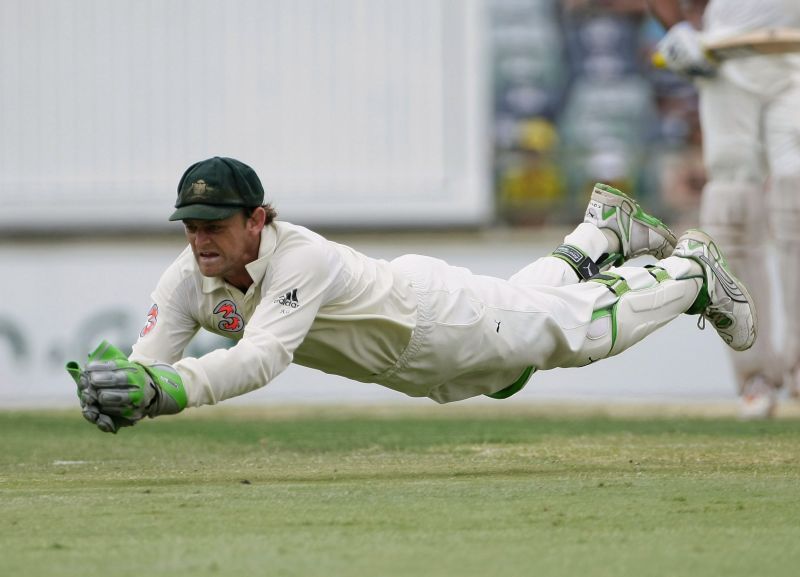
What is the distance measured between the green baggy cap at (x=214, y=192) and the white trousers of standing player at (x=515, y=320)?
717 millimetres

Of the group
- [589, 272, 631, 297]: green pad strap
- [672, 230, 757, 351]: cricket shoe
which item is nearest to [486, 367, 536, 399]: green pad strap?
[589, 272, 631, 297]: green pad strap

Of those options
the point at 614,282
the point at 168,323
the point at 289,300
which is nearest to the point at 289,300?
the point at 289,300

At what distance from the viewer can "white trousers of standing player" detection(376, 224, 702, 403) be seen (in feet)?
16.2

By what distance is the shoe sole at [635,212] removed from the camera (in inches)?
228

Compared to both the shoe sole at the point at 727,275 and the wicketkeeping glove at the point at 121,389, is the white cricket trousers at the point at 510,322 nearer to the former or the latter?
the shoe sole at the point at 727,275

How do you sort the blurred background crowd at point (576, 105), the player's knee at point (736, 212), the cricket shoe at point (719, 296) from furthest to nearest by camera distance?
the blurred background crowd at point (576, 105) → the player's knee at point (736, 212) → the cricket shoe at point (719, 296)

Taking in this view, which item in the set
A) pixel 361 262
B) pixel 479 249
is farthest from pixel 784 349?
pixel 361 262

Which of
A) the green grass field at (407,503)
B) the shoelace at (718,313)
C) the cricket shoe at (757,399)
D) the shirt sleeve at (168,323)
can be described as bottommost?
the cricket shoe at (757,399)

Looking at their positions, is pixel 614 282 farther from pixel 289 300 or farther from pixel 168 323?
pixel 168 323

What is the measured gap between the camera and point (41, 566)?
3316mm

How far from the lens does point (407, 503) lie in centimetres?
419

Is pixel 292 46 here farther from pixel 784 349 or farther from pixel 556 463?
pixel 556 463

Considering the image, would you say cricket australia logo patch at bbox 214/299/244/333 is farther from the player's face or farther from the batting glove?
the batting glove

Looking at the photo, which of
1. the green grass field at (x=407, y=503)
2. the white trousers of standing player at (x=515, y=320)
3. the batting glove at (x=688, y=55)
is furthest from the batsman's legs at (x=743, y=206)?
the white trousers of standing player at (x=515, y=320)
